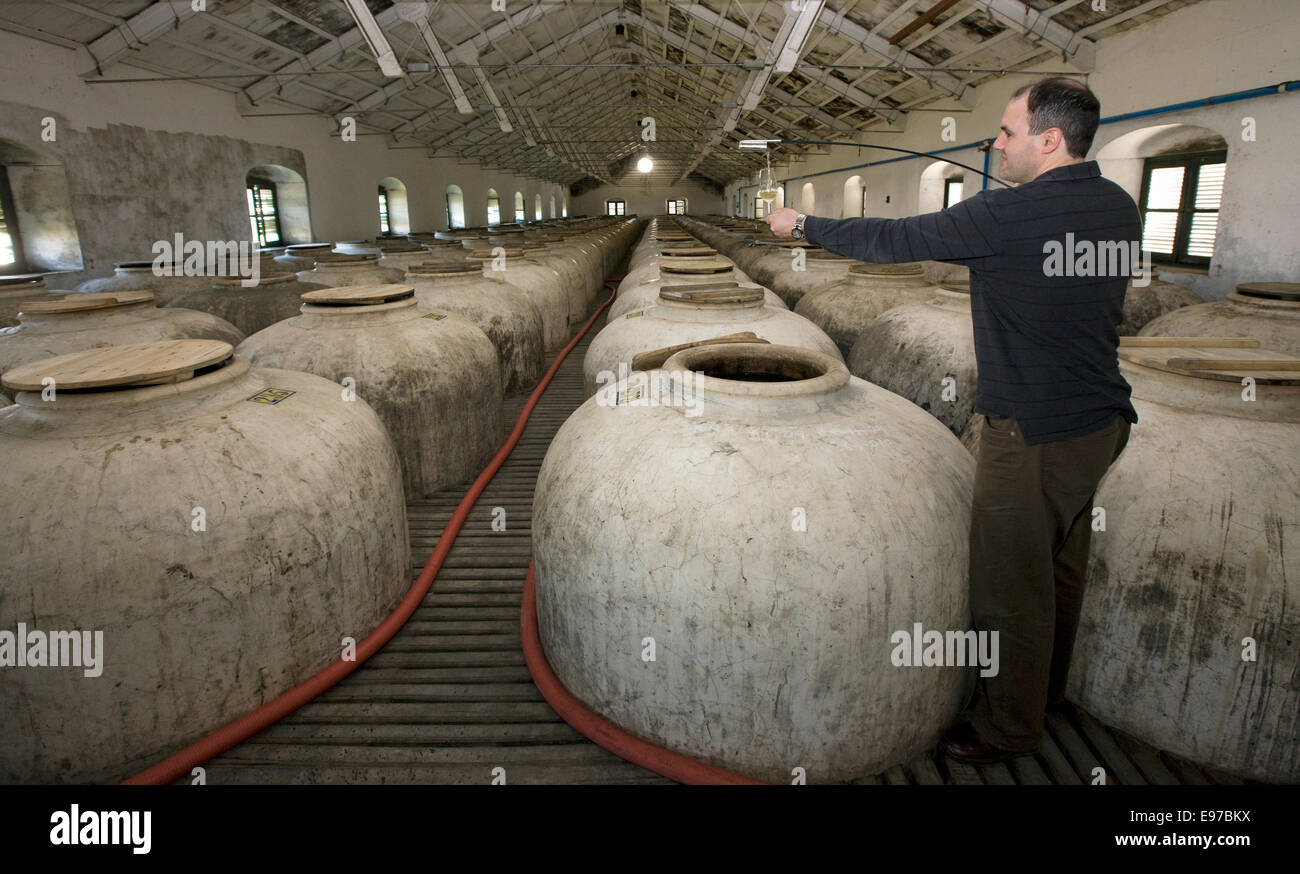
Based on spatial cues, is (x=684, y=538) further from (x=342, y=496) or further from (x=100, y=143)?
(x=100, y=143)

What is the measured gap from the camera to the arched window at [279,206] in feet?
49.5

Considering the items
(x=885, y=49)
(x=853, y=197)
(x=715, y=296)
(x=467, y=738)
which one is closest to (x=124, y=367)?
(x=467, y=738)

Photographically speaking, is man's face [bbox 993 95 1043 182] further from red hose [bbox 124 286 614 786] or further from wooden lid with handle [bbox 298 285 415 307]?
wooden lid with handle [bbox 298 285 415 307]

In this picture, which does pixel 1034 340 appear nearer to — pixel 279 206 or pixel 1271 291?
pixel 1271 291

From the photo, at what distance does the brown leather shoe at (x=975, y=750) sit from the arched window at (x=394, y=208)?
2244 cm

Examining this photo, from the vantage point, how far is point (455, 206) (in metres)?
28.1

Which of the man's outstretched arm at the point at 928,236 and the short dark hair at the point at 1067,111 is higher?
the short dark hair at the point at 1067,111

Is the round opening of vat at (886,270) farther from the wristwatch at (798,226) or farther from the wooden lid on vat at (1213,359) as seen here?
the wristwatch at (798,226)

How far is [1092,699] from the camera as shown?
2.73m

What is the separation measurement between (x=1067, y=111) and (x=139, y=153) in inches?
523

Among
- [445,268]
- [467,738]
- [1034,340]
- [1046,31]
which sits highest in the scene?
[1046,31]

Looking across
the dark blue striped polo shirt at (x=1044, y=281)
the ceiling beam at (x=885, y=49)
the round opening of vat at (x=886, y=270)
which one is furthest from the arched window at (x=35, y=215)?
the ceiling beam at (x=885, y=49)

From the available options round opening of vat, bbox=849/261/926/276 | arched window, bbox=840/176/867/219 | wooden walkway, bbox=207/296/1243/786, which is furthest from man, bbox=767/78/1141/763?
arched window, bbox=840/176/867/219

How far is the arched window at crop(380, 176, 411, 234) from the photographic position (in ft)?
72.4
